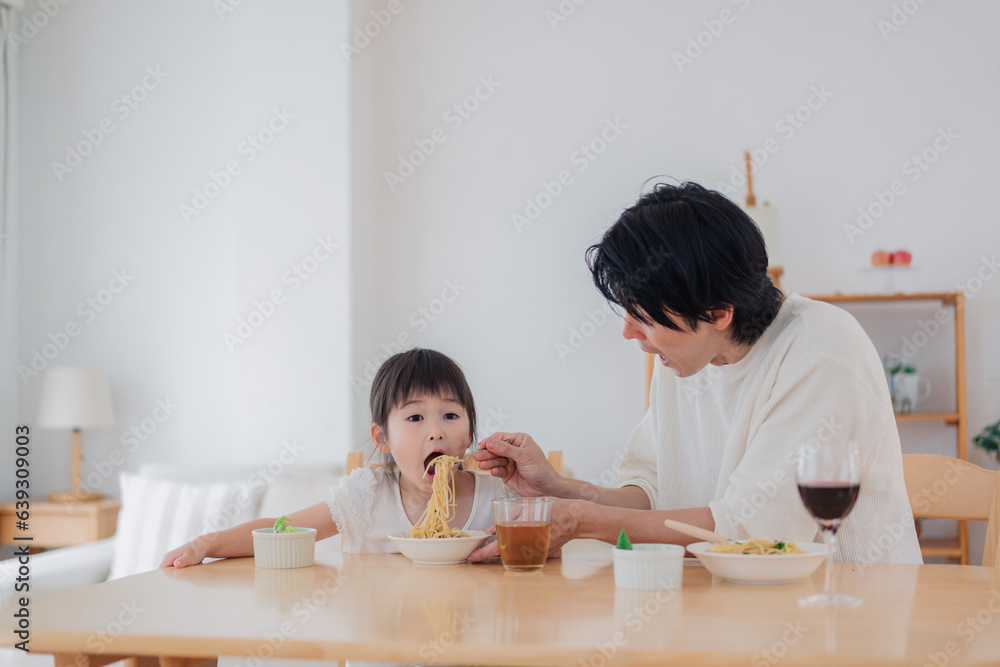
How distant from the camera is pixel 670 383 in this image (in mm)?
1781

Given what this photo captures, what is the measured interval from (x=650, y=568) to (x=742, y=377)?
0.59m

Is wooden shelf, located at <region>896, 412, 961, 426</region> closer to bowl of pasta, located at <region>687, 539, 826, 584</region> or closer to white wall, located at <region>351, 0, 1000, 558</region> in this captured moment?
white wall, located at <region>351, 0, 1000, 558</region>

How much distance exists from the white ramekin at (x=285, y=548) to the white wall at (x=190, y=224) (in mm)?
2503

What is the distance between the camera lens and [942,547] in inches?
138

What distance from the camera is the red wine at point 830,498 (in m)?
1.04

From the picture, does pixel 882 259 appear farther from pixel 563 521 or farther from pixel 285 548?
pixel 285 548

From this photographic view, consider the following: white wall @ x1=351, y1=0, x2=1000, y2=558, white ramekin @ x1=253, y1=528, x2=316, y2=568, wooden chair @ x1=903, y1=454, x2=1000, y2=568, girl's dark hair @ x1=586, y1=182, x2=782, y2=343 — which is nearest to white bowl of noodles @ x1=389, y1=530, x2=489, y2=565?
white ramekin @ x1=253, y1=528, x2=316, y2=568

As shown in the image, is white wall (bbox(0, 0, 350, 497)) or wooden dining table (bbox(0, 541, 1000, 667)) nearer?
wooden dining table (bbox(0, 541, 1000, 667))

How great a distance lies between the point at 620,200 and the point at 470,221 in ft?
2.40

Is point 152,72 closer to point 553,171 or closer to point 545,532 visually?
point 553,171

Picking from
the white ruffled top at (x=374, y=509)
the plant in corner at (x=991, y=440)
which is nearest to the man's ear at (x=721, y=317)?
the white ruffled top at (x=374, y=509)

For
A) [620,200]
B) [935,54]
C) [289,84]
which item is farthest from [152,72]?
[935,54]

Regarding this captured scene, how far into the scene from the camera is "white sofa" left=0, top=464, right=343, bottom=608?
9.07ft

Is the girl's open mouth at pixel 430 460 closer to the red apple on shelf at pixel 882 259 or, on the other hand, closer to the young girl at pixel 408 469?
the young girl at pixel 408 469
